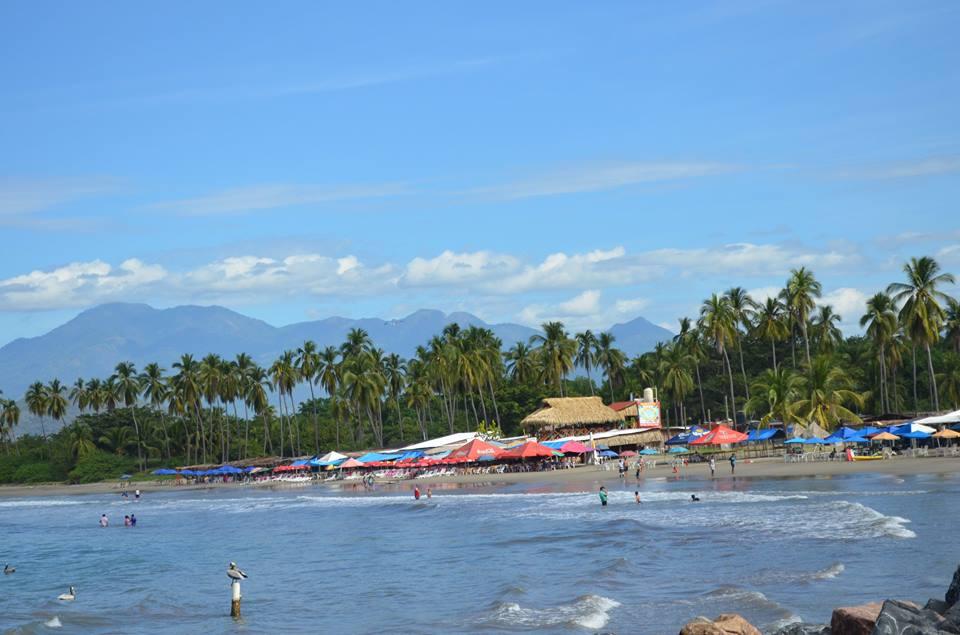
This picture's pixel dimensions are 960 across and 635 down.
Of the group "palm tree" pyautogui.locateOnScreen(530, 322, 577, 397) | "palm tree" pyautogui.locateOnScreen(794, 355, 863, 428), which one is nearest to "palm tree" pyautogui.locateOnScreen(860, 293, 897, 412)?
"palm tree" pyautogui.locateOnScreen(794, 355, 863, 428)

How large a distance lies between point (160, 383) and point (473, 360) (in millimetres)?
43683

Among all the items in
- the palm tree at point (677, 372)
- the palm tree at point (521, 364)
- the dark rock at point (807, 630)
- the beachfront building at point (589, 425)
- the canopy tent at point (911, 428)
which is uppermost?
the palm tree at point (521, 364)

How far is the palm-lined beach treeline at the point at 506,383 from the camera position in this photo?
69375 mm

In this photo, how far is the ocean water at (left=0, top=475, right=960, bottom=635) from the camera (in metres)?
22.5

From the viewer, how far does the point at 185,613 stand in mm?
26531

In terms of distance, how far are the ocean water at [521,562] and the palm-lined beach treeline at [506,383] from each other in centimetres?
2275

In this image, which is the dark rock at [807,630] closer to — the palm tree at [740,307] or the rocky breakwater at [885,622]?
the rocky breakwater at [885,622]

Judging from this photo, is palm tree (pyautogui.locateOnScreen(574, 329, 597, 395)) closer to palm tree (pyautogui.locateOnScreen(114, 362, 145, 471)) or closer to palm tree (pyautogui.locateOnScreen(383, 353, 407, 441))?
palm tree (pyautogui.locateOnScreen(383, 353, 407, 441))

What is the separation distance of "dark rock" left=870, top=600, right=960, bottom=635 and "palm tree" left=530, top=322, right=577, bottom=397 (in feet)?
281

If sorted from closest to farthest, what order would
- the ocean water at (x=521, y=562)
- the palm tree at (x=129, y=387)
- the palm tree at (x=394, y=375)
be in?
the ocean water at (x=521, y=562) → the palm tree at (x=394, y=375) → the palm tree at (x=129, y=387)

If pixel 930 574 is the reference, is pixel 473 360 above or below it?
above

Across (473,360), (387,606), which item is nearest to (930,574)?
(387,606)

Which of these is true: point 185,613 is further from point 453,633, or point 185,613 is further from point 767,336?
point 767,336

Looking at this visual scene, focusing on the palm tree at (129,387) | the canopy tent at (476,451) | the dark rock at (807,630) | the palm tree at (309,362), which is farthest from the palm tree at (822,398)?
the palm tree at (129,387)
